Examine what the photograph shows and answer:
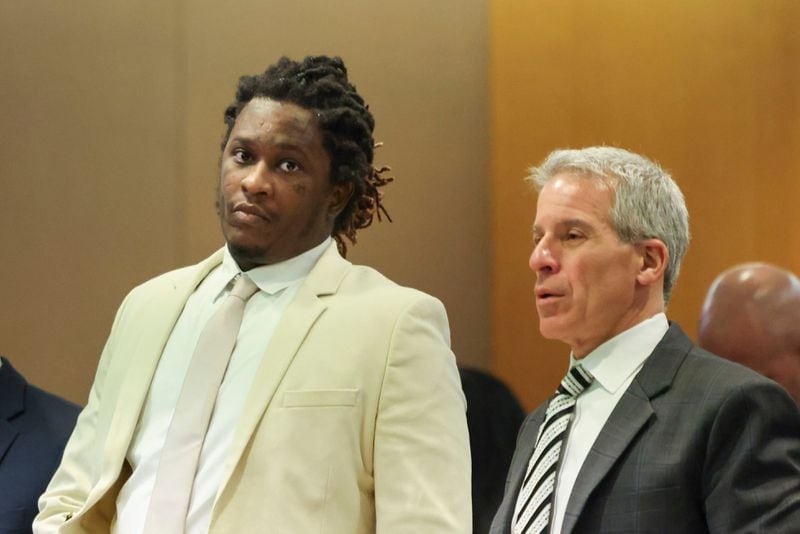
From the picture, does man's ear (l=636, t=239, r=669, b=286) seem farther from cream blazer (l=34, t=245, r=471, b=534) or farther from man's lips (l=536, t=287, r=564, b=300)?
cream blazer (l=34, t=245, r=471, b=534)

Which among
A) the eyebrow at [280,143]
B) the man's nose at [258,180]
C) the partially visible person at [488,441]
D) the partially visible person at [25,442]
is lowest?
Answer: the partially visible person at [488,441]

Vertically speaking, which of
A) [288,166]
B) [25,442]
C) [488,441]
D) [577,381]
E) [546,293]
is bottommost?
[488,441]

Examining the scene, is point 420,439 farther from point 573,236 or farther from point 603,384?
point 573,236

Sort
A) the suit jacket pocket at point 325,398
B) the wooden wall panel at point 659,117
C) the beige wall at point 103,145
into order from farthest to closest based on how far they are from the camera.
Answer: the wooden wall panel at point 659,117
the beige wall at point 103,145
the suit jacket pocket at point 325,398

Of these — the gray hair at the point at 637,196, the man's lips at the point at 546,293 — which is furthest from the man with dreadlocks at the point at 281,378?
the gray hair at the point at 637,196

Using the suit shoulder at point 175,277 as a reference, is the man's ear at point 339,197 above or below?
above

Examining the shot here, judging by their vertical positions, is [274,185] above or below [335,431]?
above

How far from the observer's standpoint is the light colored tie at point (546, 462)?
2.01 meters

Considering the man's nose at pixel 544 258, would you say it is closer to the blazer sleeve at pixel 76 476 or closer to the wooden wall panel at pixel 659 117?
the blazer sleeve at pixel 76 476

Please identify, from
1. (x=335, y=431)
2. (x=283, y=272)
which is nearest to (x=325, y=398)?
(x=335, y=431)

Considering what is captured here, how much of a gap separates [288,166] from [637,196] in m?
0.59

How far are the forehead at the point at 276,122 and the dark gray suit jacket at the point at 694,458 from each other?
0.70m

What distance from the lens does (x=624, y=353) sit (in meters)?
2.09

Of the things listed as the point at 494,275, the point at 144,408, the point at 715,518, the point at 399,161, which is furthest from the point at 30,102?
the point at 715,518
